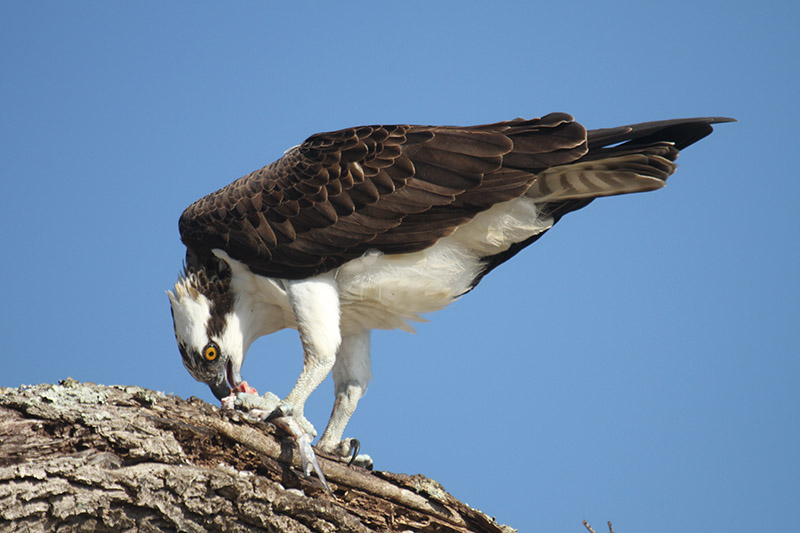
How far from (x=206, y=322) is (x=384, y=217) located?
5.62ft

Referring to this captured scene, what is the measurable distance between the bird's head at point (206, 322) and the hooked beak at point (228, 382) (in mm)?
40

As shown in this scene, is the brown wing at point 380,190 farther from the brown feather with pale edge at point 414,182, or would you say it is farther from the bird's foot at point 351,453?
the bird's foot at point 351,453

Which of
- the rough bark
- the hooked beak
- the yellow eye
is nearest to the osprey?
the yellow eye

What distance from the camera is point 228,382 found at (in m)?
6.25

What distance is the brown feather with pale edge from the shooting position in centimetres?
530

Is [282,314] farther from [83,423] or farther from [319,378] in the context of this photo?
[83,423]

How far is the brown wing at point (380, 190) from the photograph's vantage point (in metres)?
5.32

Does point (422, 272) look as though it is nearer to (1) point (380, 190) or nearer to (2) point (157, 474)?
(1) point (380, 190)

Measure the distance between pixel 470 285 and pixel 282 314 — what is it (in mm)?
1571

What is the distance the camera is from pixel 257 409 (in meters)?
5.12

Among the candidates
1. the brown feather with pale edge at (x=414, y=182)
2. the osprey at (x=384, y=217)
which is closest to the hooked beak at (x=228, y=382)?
the osprey at (x=384, y=217)

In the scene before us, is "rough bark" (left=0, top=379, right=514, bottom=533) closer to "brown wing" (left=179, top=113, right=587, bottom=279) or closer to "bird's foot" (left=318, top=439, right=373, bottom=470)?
"bird's foot" (left=318, top=439, right=373, bottom=470)

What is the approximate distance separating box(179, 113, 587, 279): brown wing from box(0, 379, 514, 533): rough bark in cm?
143

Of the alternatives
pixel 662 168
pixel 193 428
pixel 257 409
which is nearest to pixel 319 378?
pixel 257 409
